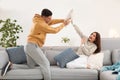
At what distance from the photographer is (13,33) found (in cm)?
575

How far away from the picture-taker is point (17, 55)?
4.87 meters

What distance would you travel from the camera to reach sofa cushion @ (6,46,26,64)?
4.84 metres

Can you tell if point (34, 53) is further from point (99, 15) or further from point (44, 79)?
point (99, 15)

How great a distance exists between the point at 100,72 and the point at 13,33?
215cm

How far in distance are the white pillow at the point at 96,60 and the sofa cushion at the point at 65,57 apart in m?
0.27

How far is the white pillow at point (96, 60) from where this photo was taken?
4.62 metres

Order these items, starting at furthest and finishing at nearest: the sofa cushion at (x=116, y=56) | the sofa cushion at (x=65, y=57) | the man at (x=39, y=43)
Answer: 1. the sofa cushion at (x=116, y=56)
2. the sofa cushion at (x=65, y=57)
3. the man at (x=39, y=43)

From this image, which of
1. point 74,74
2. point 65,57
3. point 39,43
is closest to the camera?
point 74,74

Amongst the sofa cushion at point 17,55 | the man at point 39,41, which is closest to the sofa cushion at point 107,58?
the man at point 39,41

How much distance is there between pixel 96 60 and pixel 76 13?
68.3 inches

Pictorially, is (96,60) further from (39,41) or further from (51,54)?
Answer: (39,41)

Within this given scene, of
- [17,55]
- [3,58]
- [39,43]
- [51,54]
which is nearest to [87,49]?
[51,54]

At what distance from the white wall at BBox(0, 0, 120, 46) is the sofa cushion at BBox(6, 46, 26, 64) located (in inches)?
50.3

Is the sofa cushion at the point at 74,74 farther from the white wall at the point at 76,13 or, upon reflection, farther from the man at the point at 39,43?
the white wall at the point at 76,13
